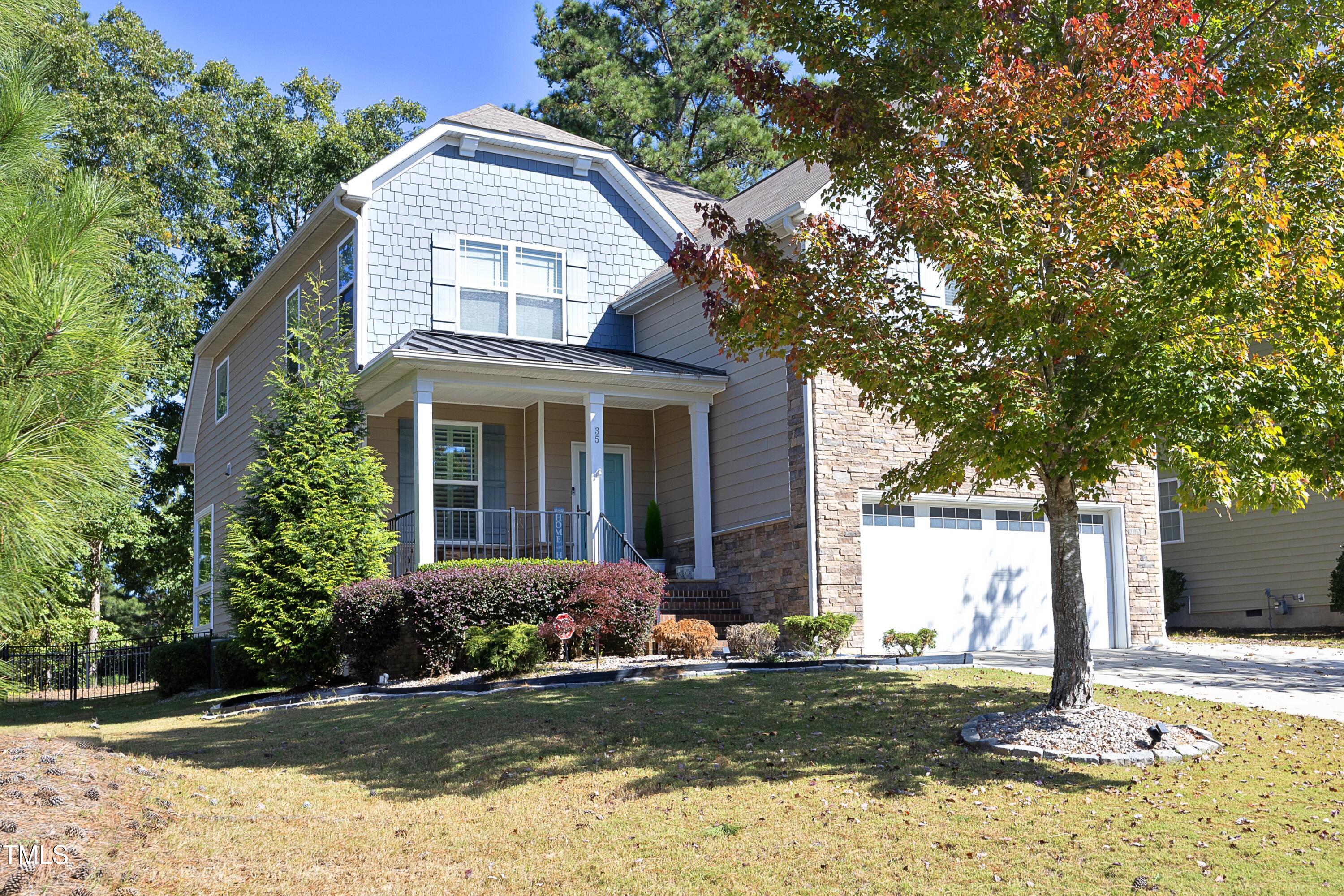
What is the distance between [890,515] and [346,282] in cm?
901

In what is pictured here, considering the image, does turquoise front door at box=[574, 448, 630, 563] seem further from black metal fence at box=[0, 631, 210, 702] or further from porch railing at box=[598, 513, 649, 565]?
black metal fence at box=[0, 631, 210, 702]

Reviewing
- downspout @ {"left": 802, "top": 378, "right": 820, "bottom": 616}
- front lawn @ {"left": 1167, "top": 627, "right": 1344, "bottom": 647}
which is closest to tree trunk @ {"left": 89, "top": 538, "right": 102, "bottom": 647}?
downspout @ {"left": 802, "top": 378, "right": 820, "bottom": 616}

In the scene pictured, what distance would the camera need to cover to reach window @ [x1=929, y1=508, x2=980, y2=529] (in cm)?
1512

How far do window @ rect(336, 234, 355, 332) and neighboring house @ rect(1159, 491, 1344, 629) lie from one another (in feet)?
46.8

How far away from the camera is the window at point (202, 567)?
78.4 ft

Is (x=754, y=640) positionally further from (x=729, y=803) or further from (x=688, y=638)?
(x=729, y=803)

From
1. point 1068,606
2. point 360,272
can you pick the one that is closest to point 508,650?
point 1068,606

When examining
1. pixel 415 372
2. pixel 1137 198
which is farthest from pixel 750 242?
pixel 415 372

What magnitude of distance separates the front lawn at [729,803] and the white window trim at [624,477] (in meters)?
7.50

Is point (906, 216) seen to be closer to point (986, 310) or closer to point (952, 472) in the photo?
point (986, 310)

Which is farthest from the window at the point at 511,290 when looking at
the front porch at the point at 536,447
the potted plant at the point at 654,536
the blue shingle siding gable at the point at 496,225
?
the potted plant at the point at 654,536

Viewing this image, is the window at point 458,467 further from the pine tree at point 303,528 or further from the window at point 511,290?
the pine tree at point 303,528

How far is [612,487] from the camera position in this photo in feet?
58.2

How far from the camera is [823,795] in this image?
6.95 m
